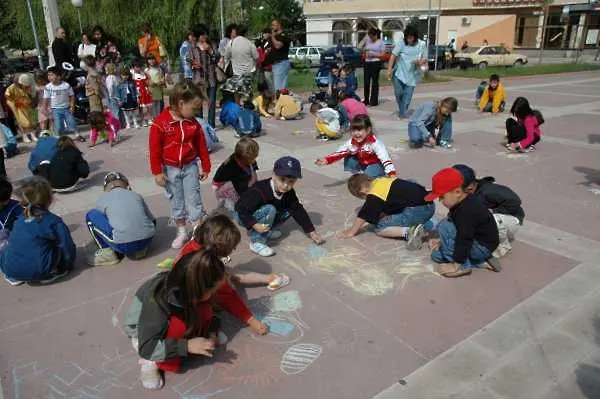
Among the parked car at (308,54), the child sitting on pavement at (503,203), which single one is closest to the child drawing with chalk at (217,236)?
the child sitting on pavement at (503,203)

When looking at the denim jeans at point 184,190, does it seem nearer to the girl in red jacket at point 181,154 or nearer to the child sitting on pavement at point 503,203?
the girl in red jacket at point 181,154

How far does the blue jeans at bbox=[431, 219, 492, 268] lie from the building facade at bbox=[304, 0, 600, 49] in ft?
99.9

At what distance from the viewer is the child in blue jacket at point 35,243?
326cm

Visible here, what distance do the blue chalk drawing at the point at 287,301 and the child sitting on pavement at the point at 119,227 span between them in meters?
1.17

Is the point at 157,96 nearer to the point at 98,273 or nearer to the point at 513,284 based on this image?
the point at 98,273

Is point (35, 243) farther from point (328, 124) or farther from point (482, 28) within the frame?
point (482, 28)

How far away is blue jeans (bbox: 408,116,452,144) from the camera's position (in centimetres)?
703

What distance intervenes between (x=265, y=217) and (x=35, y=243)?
1609 millimetres

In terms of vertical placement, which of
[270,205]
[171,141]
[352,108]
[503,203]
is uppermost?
[171,141]

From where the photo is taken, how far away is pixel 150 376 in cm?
240

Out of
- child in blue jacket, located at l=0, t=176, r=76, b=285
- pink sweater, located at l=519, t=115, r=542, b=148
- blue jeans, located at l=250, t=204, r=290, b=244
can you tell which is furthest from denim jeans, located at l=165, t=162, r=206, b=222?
pink sweater, located at l=519, t=115, r=542, b=148

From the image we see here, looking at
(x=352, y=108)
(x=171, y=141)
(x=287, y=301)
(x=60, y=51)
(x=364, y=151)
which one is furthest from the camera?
(x=60, y=51)

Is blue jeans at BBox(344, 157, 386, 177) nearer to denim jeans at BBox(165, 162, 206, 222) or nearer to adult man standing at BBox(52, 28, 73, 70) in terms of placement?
denim jeans at BBox(165, 162, 206, 222)

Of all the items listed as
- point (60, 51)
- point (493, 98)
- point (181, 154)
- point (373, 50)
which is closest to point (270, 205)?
point (181, 154)
